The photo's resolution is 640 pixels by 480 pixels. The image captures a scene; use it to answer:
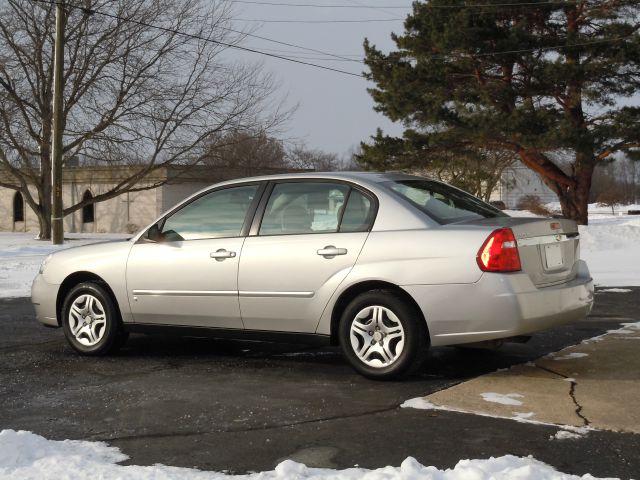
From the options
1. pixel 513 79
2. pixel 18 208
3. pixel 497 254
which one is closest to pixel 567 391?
pixel 497 254

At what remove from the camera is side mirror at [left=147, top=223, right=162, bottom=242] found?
6.77 metres

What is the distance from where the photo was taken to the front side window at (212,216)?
650cm

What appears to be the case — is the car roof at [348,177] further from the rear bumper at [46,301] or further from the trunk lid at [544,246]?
the rear bumper at [46,301]

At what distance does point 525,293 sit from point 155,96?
25945mm

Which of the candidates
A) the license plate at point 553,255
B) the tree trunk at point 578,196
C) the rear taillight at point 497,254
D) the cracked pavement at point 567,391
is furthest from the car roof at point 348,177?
the tree trunk at point 578,196

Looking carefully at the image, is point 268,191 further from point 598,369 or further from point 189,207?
point 598,369

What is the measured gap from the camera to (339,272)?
5.79 meters

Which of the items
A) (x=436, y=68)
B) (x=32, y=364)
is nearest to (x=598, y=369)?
(x=32, y=364)

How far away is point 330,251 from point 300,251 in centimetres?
26

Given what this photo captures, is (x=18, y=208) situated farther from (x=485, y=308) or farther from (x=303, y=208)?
(x=485, y=308)

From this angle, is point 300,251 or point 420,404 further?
point 300,251

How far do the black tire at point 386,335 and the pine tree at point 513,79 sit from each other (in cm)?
2263

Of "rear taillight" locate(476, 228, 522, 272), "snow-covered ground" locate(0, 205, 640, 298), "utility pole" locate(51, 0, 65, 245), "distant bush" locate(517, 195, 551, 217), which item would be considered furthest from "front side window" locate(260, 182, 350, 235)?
"distant bush" locate(517, 195, 551, 217)

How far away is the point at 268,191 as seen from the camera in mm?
6473
